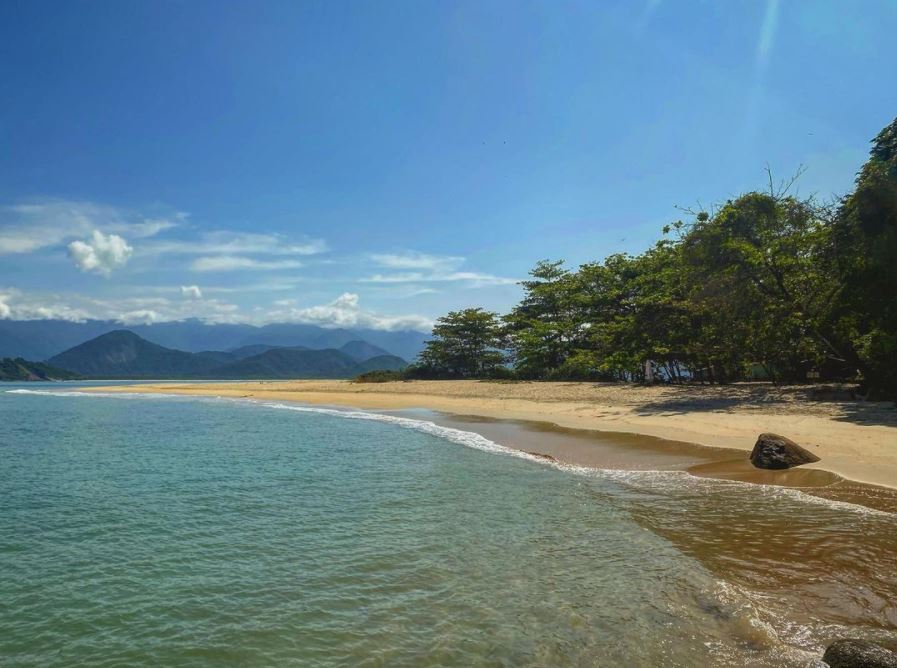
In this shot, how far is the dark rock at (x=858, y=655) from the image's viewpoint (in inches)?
167

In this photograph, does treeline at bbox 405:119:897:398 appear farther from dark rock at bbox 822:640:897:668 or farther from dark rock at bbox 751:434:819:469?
dark rock at bbox 822:640:897:668

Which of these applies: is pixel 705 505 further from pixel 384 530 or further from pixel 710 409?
pixel 710 409

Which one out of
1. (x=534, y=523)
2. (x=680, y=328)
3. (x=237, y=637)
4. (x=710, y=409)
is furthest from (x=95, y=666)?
(x=680, y=328)

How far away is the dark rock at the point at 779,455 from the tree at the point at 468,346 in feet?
137

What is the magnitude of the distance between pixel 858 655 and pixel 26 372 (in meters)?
224

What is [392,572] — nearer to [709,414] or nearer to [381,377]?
[709,414]

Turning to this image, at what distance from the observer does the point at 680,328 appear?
106 ft

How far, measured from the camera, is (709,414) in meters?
19.9

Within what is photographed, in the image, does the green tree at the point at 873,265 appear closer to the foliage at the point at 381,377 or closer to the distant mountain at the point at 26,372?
the foliage at the point at 381,377

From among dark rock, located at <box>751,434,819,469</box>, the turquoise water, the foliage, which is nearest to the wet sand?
dark rock, located at <box>751,434,819,469</box>

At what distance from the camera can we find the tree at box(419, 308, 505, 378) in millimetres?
54812

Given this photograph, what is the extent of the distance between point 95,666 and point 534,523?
633 cm

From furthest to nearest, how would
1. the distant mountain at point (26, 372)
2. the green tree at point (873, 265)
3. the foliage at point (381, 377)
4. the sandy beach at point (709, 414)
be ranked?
the distant mountain at point (26, 372) < the foliage at point (381, 377) < the green tree at point (873, 265) < the sandy beach at point (709, 414)

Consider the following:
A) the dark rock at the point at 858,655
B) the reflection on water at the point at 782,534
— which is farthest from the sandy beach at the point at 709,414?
the dark rock at the point at 858,655
